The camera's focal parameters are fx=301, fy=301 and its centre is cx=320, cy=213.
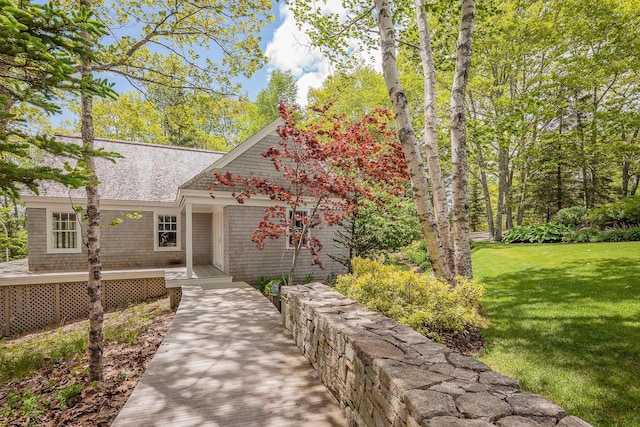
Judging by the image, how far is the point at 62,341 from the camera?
6.93 meters

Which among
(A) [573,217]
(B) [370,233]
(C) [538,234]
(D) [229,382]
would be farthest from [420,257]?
(D) [229,382]

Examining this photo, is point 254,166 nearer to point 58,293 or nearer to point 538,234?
point 58,293

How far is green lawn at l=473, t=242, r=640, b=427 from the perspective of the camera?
134 inches

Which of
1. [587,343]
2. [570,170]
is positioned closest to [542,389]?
[587,343]

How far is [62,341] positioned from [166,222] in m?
5.82

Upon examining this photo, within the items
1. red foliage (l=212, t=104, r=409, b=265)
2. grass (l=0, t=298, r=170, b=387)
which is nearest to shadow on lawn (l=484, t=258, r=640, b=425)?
red foliage (l=212, t=104, r=409, b=265)

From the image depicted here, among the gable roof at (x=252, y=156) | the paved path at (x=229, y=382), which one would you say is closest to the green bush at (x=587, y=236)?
the gable roof at (x=252, y=156)

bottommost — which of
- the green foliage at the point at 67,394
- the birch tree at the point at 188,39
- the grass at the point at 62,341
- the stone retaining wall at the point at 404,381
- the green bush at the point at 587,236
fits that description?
the grass at the point at 62,341

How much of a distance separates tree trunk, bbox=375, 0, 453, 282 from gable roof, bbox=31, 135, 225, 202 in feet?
31.7

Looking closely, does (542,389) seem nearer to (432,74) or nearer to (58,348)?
(432,74)

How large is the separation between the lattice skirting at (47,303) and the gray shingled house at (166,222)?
1407mm

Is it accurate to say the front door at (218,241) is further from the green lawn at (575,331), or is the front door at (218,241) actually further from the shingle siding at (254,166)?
the green lawn at (575,331)

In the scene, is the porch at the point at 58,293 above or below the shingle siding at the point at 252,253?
below

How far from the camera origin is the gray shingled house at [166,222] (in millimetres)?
9812
